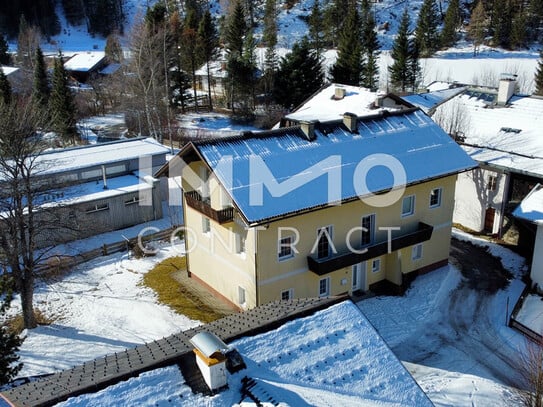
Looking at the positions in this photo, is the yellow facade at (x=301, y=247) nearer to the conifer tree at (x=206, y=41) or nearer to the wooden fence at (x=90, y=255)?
the wooden fence at (x=90, y=255)

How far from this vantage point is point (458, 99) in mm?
38406

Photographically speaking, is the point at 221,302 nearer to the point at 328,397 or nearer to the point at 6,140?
the point at 6,140

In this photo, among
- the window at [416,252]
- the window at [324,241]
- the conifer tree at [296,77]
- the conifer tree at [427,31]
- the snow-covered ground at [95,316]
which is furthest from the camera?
the conifer tree at [427,31]

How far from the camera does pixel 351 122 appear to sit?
25.8 meters

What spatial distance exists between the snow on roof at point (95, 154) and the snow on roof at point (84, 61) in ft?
137

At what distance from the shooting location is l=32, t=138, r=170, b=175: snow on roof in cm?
3297

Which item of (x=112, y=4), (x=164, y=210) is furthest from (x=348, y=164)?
(x=112, y=4)

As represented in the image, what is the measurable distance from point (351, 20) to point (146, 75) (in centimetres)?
2925

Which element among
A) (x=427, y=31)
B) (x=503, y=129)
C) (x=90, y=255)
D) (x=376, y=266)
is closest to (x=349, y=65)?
(x=427, y=31)

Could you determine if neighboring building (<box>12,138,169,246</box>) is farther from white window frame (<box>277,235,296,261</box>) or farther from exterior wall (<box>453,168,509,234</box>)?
exterior wall (<box>453,168,509,234</box>)

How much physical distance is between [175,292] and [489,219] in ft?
63.0

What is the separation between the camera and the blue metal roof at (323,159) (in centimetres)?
2192

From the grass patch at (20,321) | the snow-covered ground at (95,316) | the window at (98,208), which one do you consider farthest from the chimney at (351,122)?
the grass patch at (20,321)

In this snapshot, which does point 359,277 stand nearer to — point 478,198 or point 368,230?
point 368,230
